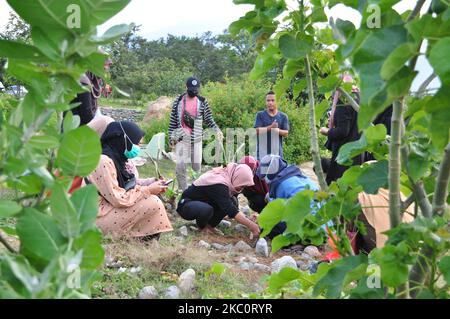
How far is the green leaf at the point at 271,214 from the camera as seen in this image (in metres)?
1.44

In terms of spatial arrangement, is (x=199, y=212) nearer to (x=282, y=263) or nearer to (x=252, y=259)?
(x=252, y=259)

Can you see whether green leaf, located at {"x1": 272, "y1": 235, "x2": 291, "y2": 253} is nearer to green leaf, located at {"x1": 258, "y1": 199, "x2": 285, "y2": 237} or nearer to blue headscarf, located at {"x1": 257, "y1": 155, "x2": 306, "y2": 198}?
green leaf, located at {"x1": 258, "y1": 199, "x2": 285, "y2": 237}

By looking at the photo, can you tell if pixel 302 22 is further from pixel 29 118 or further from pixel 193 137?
pixel 193 137

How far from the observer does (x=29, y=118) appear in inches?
32.7

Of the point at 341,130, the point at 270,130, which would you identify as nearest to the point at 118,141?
the point at 341,130

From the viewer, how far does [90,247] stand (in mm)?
820

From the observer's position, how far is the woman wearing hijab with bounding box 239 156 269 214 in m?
5.48

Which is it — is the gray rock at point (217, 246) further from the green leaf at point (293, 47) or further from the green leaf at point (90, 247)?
the green leaf at point (90, 247)

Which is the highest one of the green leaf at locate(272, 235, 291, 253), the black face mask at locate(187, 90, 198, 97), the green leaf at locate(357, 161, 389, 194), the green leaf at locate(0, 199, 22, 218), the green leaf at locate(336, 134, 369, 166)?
the green leaf at locate(0, 199, 22, 218)

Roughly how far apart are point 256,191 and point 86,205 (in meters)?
4.76

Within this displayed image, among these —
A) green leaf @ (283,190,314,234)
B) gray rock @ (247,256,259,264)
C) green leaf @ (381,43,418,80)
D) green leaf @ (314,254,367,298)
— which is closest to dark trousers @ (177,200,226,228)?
gray rock @ (247,256,259,264)

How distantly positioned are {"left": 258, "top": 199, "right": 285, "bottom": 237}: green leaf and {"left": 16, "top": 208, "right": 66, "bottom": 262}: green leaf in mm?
709

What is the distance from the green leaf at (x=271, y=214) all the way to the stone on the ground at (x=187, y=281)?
1.90 m

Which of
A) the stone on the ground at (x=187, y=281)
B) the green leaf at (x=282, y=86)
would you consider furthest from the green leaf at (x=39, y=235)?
the stone on the ground at (x=187, y=281)
